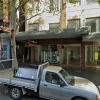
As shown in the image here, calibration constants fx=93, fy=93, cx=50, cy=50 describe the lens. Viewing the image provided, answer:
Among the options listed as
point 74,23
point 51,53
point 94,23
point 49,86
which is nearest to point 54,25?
point 74,23

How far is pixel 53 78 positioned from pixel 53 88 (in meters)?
0.39

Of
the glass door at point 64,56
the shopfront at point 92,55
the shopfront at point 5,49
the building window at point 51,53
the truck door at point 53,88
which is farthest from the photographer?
the shopfront at point 5,49

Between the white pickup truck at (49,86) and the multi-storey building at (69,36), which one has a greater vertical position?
the multi-storey building at (69,36)

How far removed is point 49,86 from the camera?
362cm

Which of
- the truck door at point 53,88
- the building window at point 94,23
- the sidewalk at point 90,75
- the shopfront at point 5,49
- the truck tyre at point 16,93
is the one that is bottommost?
the sidewalk at point 90,75

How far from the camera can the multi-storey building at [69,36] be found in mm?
10016

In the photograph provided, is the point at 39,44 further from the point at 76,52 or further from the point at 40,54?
the point at 76,52

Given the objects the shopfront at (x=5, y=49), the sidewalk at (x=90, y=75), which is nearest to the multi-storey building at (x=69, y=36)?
the sidewalk at (x=90, y=75)

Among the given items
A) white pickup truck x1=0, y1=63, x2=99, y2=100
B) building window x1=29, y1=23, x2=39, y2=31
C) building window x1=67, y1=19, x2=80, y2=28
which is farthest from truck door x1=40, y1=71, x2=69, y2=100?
building window x1=29, y1=23, x2=39, y2=31

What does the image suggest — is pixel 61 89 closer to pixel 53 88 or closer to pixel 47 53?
pixel 53 88

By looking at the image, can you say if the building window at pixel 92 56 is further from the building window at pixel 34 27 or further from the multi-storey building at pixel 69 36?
the building window at pixel 34 27

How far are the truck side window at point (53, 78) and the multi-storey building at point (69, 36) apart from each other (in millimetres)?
5526

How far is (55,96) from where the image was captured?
11.6 ft

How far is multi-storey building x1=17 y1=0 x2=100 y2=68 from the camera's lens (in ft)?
32.9
